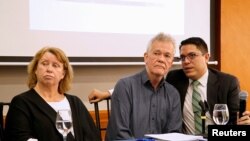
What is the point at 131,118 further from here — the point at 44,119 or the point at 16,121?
the point at 16,121

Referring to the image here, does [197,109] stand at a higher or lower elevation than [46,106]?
lower

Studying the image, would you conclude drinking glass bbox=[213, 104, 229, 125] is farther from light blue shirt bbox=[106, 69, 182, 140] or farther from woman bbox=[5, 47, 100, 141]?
woman bbox=[5, 47, 100, 141]

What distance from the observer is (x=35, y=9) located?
126 inches

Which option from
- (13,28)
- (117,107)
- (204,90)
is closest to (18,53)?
(13,28)

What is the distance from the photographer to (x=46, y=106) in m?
2.39

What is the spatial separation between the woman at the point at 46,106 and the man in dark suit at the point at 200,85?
270 millimetres

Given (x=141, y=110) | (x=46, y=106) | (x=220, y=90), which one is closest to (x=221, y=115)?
(x=141, y=110)

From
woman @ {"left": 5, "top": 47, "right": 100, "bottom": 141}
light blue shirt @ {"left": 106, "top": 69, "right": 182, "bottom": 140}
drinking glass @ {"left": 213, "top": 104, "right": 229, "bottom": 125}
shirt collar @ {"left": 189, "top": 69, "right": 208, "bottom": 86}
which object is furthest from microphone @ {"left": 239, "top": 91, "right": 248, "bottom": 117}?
woman @ {"left": 5, "top": 47, "right": 100, "bottom": 141}

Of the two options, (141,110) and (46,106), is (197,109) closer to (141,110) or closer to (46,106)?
(141,110)

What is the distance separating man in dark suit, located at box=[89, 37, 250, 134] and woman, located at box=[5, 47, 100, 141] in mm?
270

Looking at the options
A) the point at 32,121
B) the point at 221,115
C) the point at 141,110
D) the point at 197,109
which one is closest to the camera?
the point at 221,115

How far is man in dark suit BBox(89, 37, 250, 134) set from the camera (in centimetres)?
280

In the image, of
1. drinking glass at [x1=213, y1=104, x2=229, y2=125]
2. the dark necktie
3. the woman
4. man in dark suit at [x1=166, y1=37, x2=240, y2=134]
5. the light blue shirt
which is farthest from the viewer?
man in dark suit at [x1=166, y1=37, x2=240, y2=134]

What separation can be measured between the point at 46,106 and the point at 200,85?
3.79 feet
